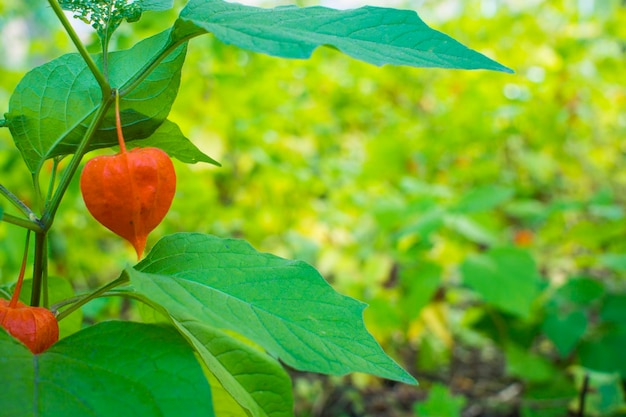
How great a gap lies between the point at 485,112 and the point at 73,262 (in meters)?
1.51

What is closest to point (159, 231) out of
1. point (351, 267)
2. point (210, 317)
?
point (351, 267)

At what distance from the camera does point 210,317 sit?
1.06ft

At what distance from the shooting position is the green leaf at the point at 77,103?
46 centimetres

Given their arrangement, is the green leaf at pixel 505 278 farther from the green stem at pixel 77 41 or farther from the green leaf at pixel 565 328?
the green stem at pixel 77 41

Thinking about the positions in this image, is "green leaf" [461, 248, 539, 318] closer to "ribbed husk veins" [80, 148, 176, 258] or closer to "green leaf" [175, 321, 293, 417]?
"green leaf" [175, 321, 293, 417]

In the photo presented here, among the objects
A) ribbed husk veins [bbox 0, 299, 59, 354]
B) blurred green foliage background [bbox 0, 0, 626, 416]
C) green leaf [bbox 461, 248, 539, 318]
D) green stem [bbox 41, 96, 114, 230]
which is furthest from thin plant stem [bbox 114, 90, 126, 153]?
green leaf [bbox 461, 248, 539, 318]

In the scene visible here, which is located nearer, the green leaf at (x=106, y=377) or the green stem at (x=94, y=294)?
the green leaf at (x=106, y=377)

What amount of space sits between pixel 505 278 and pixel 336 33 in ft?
3.43

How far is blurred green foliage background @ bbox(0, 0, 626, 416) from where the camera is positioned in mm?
1396

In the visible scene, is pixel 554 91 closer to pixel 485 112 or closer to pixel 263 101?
pixel 485 112

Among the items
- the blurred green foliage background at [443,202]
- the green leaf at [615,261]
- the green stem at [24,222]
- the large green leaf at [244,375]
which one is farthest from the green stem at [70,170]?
the green leaf at [615,261]

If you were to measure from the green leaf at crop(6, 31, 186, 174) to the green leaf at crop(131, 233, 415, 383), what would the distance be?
0.11m

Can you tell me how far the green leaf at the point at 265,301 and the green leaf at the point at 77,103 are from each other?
11 cm

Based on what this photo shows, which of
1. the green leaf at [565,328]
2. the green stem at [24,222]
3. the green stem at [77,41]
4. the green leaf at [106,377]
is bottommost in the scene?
the green leaf at [565,328]
